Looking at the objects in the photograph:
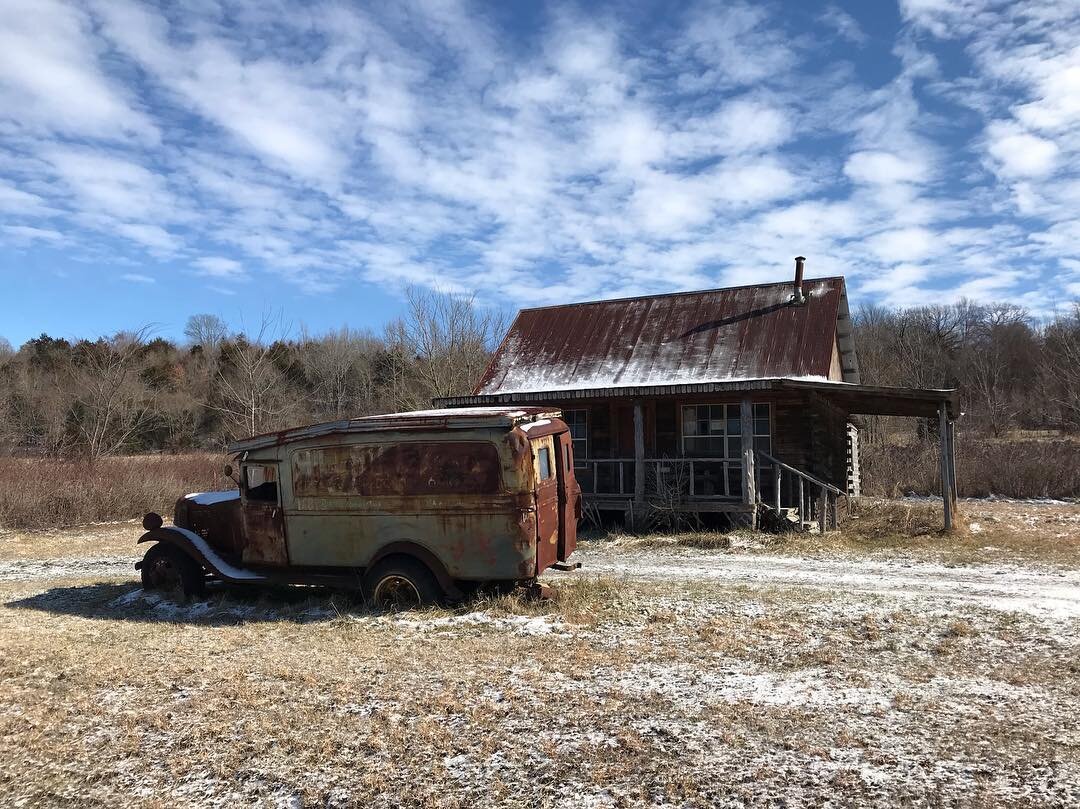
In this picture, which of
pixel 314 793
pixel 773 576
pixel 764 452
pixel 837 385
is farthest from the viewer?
pixel 764 452

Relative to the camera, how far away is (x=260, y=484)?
29.3 ft

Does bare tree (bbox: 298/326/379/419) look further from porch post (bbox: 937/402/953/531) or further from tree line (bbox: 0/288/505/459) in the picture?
porch post (bbox: 937/402/953/531)

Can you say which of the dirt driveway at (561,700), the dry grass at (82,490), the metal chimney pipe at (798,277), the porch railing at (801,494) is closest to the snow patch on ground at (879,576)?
the dirt driveway at (561,700)

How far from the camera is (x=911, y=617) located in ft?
25.5

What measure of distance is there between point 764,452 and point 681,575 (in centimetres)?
563

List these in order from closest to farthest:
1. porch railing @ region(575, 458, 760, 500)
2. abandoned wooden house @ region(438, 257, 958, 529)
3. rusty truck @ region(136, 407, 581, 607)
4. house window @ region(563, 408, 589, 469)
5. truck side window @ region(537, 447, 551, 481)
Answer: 1. rusty truck @ region(136, 407, 581, 607)
2. truck side window @ region(537, 447, 551, 481)
3. abandoned wooden house @ region(438, 257, 958, 529)
4. porch railing @ region(575, 458, 760, 500)
5. house window @ region(563, 408, 589, 469)

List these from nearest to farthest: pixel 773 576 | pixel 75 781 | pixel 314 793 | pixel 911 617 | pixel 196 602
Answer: pixel 314 793 < pixel 75 781 < pixel 911 617 < pixel 196 602 < pixel 773 576

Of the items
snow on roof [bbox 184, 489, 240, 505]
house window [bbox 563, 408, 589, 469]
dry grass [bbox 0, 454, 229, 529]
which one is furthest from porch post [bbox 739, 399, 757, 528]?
dry grass [bbox 0, 454, 229, 529]

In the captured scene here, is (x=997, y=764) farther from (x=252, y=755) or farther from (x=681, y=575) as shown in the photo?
(x=681, y=575)

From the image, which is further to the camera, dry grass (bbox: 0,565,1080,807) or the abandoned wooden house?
the abandoned wooden house

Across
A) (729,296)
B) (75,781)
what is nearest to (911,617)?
(75,781)

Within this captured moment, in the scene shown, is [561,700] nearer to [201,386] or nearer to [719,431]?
[719,431]

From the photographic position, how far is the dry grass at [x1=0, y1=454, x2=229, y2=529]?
18.5 meters

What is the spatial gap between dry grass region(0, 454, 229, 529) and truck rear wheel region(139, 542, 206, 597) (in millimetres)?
11597
